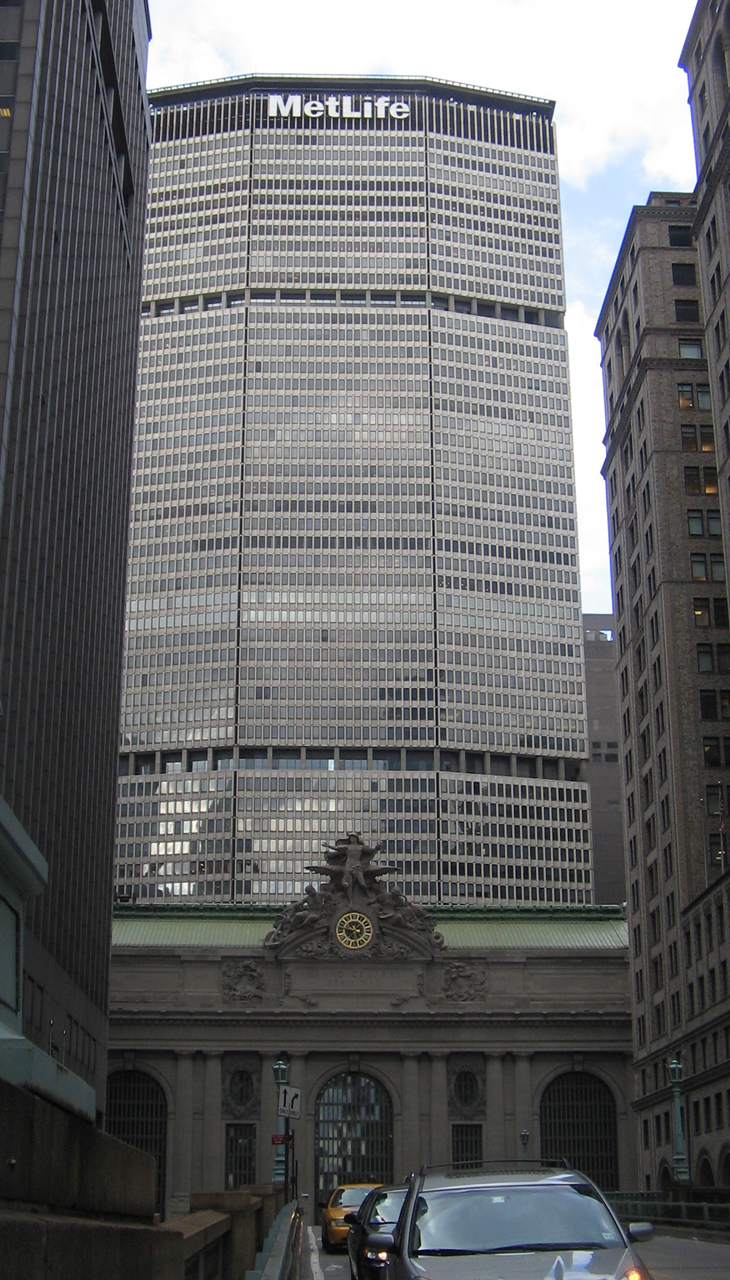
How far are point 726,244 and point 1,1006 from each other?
8225cm

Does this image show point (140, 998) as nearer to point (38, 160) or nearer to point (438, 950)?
point (438, 950)

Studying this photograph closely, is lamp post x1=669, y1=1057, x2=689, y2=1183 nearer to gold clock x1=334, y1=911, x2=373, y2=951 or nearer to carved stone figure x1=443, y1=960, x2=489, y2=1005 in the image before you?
carved stone figure x1=443, y1=960, x2=489, y2=1005

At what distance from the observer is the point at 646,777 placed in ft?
341

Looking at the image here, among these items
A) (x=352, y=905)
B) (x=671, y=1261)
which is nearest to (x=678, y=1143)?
(x=671, y=1261)

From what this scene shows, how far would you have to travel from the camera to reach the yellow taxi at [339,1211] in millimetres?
42125

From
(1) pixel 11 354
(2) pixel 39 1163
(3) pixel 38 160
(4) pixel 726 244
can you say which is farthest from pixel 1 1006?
(4) pixel 726 244

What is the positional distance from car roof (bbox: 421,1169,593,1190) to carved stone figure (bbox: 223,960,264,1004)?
88317 millimetres

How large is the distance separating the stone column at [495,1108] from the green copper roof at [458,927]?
9406 mm

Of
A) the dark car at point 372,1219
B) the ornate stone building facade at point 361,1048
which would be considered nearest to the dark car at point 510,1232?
the dark car at point 372,1219

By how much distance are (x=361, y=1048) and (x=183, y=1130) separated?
42.1ft

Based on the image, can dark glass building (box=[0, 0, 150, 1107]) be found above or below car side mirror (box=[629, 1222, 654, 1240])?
above

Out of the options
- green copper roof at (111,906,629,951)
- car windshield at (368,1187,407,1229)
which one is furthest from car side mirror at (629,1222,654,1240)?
green copper roof at (111,906,629,951)

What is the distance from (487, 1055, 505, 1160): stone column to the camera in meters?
97.8

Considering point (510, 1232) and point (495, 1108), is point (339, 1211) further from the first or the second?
point (495, 1108)
